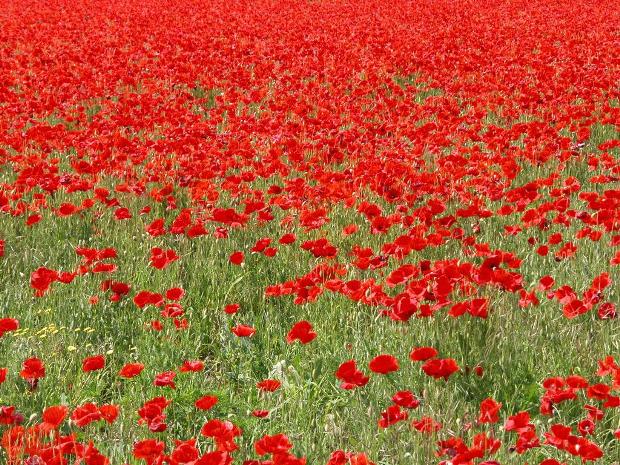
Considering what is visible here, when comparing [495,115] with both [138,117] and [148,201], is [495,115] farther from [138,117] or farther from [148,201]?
[148,201]

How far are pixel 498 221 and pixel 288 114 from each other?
155 inches

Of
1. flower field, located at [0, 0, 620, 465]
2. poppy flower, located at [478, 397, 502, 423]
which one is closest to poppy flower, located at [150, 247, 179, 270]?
flower field, located at [0, 0, 620, 465]

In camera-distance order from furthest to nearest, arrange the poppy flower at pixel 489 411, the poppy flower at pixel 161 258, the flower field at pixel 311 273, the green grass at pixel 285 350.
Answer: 1. the poppy flower at pixel 161 258
2. the green grass at pixel 285 350
3. the flower field at pixel 311 273
4. the poppy flower at pixel 489 411

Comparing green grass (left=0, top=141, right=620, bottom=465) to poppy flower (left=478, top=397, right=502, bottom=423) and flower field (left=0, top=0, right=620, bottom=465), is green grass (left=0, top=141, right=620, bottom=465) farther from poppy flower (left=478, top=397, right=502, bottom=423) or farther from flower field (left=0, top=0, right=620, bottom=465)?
poppy flower (left=478, top=397, right=502, bottom=423)

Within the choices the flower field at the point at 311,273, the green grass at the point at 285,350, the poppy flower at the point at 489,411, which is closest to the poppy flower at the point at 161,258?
the flower field at the point at 311,273

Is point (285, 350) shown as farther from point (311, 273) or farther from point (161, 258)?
point (161, 258)

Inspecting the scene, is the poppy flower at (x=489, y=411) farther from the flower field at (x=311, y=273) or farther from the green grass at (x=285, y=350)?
the green grass at (x=285, y=350)

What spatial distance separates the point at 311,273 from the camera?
12.5ft

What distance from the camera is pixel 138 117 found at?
7.51 meters

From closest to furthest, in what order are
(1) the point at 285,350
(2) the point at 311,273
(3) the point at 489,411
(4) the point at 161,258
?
(3) the point at 489,411
(1) the point at 285,350
(4) the point at 161,258
(2) the point at 311,273

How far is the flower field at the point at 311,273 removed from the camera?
2.60 metres

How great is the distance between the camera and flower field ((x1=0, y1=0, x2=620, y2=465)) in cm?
260

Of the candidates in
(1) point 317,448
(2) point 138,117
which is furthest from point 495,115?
(1) point 317,448

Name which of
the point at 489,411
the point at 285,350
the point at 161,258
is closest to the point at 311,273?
the point at 285,350
